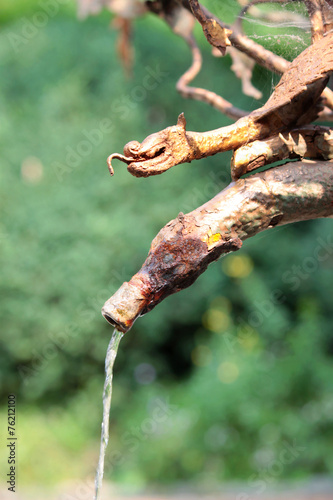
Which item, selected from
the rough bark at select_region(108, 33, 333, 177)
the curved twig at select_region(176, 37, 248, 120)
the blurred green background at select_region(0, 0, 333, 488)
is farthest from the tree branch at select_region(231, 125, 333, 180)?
the blurred green background at select_region(0, 0, 333, 488)

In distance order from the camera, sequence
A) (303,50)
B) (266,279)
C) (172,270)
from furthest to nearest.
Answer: (266,279) < (303,50) < (172,270)

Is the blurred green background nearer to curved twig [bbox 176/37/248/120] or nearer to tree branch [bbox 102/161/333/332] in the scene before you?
curved twig [bbox 176/37/248/120]

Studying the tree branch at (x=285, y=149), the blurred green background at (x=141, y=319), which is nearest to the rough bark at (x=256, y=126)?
the tree branch at (x=285, y=149)

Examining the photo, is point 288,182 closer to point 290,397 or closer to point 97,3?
point 97,3

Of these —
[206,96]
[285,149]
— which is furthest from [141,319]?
[285,149]

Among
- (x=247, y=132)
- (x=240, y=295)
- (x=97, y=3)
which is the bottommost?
(x=247, y=132)

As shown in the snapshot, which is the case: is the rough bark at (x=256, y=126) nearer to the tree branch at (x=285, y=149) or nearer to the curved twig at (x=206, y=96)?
the tree branch at (x=285, y=149)

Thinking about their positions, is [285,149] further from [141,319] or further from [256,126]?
[141,319]

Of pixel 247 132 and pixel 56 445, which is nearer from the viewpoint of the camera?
pixel 247 132

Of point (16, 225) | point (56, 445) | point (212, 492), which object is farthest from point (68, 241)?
point (212, 492)
